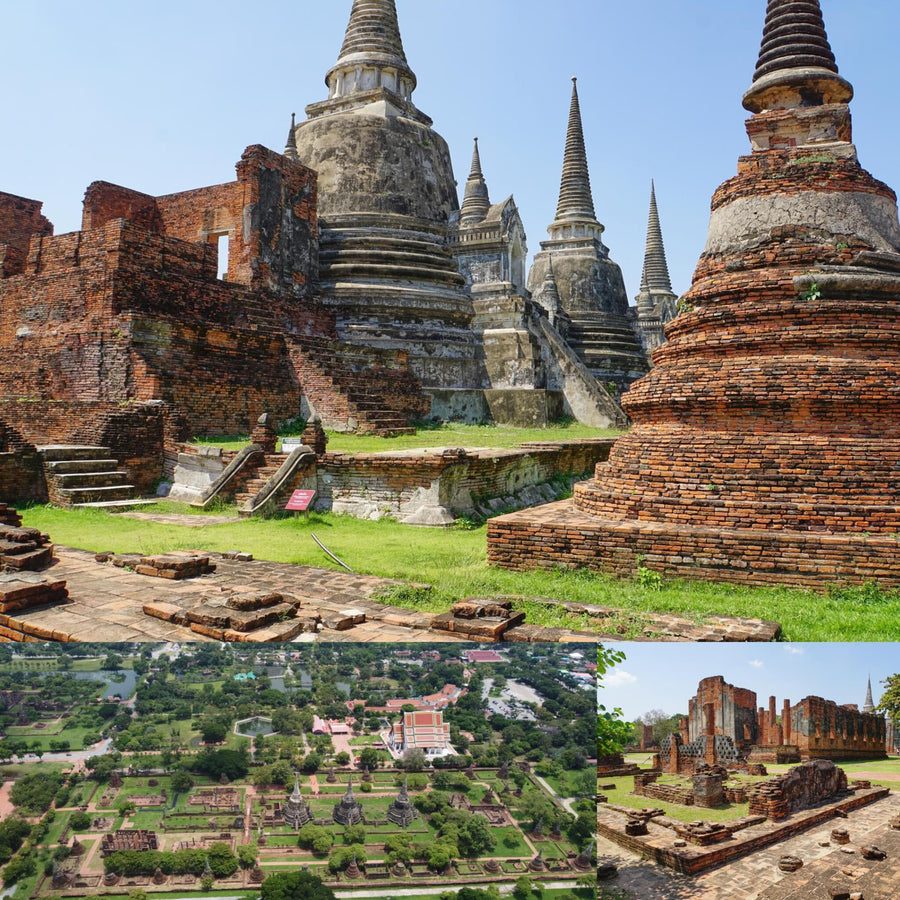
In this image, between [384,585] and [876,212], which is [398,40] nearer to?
[876,212]

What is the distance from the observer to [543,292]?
88.2 feet

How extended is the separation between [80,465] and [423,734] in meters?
10.0

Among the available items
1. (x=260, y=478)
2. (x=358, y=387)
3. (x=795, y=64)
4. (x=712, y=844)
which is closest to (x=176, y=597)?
(x=712, y=844)

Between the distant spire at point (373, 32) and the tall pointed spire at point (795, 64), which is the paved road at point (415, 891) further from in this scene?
the distant spire at point (373, 32)

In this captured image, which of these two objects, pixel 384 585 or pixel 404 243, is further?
pixel 404 243

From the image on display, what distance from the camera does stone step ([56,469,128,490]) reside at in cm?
1114

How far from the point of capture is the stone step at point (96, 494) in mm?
10938

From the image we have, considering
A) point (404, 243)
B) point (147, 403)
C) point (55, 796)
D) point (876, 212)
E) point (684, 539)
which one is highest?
point (404, 243)

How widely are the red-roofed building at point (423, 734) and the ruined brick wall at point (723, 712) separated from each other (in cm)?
153

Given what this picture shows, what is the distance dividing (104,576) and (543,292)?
73.1 ft

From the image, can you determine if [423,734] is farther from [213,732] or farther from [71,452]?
[71,452]

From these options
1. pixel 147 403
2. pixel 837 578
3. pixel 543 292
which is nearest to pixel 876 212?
pixel 837 578

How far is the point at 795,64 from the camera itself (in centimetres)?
855

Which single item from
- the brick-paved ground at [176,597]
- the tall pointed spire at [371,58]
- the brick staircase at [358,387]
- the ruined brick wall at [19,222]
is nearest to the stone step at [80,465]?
the brick-paved ground at [176,597]
